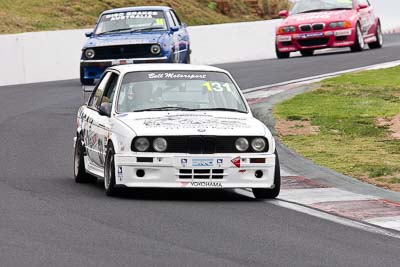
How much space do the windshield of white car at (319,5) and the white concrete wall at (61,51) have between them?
118 inches

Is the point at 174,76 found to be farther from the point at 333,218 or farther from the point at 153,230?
the point at 153,230

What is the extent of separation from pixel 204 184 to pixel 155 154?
20.6 inches

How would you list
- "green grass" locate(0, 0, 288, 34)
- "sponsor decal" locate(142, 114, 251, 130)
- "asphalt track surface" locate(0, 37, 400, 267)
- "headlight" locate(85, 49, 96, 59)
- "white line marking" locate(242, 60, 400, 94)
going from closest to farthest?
"asphalt track surface" locate(0, 37, 400, 267)
"sponsor decal" locate(142, 114, 251, 130)
"headlight" locate(85, 49, 96, 59)
"white line marking" locate(242, 60, 400, 94)
"green grass" locate(0, 0, 288, 34)

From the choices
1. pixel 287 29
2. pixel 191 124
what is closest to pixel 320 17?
pixel 287 29

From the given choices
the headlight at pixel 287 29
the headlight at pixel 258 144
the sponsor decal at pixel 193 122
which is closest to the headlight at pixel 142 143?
the sponsor decal at pixel 193 122

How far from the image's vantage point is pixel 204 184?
12.8 meters

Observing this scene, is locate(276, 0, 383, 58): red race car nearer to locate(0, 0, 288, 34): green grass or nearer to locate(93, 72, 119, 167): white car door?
locate(0, 0, 288, 34): green grass

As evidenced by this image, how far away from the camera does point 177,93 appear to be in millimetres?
13773

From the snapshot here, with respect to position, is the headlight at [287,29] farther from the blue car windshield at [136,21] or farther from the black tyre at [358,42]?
the blue car windshield at [136,21]

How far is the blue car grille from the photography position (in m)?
25.7

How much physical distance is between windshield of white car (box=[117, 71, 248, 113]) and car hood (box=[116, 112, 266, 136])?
21 cm

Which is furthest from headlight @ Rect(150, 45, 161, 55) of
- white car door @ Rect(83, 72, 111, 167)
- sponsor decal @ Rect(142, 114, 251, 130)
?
sponsor decal @ Rect(142, 114, 251, 130)

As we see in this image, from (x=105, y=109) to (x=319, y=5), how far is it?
72.9 feet

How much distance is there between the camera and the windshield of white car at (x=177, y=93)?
44.8ft
